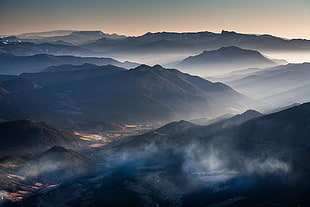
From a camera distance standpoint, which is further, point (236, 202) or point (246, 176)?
point (246, 176)

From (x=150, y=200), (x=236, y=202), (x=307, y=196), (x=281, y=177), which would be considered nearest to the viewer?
(x=307, y=196)

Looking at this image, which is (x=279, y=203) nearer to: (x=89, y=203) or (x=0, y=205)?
(x=89, y=203)

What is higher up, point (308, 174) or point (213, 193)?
point (308, 174)

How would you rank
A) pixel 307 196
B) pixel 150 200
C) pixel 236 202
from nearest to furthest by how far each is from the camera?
pixel 307 196 → pixel 236 202 → pixel 150 200

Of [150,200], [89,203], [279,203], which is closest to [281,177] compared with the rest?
[279,203]

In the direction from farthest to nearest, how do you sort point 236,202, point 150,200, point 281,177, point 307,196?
point 150,200, point 281,177, point 236,202, point 307,196

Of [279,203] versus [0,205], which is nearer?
[279,203]

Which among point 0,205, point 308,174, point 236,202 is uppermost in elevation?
point 308,174

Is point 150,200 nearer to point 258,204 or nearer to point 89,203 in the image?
point 89,203

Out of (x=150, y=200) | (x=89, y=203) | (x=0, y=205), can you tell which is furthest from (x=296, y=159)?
(x=0, y=205)
